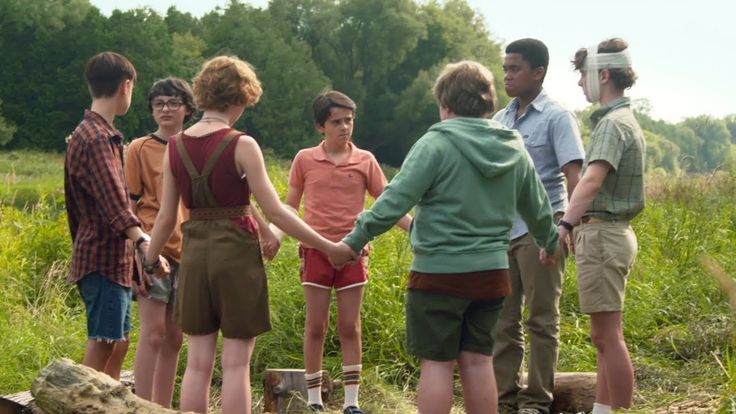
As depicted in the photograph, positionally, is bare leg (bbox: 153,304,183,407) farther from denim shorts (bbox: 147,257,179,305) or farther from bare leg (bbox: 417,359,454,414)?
bare leg (bbox: 417,359,454,414)

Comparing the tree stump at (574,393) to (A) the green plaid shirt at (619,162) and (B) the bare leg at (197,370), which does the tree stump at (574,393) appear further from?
(B) the bare leg at (197,370)

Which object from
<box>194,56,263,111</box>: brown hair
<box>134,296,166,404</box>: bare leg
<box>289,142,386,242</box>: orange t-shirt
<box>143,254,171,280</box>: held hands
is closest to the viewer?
<box>194,56,263,111</box>: brown hair

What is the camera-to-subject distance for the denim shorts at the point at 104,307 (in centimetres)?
512

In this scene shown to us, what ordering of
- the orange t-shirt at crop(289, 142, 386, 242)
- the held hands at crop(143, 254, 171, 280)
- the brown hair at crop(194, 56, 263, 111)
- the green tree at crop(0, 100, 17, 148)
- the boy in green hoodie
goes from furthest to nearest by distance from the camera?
the green tree at crop(0, 100, 17, 148)
the orange t-shirt at crop(289, 142, 386, 242)
the held hands at crop(143, 254, 171, 280)
the brown hair at crop(194, 56, 263, 111)
the boy in green hoodie

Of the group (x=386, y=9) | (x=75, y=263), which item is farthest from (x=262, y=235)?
(x=386, y=9)

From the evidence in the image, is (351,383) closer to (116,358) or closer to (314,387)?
(314,387)

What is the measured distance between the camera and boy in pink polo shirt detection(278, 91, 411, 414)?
6.08 m

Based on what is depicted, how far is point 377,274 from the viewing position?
8.39m

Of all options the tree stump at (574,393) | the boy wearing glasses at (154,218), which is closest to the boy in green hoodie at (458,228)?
the boy wearing glasses at (154,218)

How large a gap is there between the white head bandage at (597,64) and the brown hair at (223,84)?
1.71 metres

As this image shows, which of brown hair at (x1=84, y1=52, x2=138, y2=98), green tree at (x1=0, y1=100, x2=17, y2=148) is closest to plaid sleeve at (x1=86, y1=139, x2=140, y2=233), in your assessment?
brown hair at (x1=84, y1=52, x2=138, y2=98)

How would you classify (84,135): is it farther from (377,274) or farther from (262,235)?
(377,274)

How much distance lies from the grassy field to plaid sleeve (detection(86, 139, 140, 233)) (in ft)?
7.27

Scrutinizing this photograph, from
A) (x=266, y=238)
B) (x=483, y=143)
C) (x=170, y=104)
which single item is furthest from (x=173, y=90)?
(x=483, y=143)
